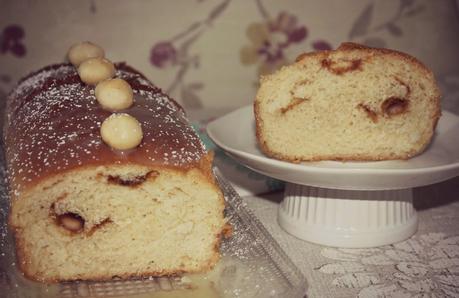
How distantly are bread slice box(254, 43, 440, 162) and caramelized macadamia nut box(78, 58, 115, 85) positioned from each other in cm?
41

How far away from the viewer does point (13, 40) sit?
2498 mm

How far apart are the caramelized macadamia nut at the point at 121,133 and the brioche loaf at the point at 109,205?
2 centimetres

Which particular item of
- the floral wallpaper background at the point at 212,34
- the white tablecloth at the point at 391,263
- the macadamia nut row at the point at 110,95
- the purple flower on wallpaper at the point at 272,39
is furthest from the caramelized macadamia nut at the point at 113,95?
the purple flower on wallpaper at the point at 272,39

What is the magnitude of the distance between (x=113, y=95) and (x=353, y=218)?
2.15 ft

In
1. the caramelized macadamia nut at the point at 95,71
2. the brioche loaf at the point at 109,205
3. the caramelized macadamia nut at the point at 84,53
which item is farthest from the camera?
the caramelized macadamia nut at the point at 84,53

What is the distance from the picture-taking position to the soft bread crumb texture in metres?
1.36

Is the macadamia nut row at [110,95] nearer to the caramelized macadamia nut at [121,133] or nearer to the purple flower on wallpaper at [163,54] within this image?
the caramelized macadamia nut at [121,133]

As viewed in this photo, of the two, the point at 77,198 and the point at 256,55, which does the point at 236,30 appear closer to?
the point at 256,55

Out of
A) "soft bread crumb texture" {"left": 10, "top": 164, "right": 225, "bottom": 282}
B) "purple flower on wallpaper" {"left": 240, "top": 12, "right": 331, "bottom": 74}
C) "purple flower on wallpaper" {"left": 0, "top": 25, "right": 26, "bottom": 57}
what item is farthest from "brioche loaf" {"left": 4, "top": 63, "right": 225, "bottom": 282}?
"purple flower on wallpaper" {"left": 240, "top": 12, "right": 331, "bottom": 74}

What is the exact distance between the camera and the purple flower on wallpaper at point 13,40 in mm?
2484

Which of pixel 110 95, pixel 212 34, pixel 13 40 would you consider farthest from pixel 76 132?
pixel 212 34

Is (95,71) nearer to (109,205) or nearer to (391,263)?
(109,205)

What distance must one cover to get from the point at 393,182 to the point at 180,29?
1439mm

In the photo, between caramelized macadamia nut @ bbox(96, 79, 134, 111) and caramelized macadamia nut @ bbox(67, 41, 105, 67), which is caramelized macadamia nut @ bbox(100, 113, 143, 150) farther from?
caramelized macadamia nut @ bbox(67, 41, 105, 67)
